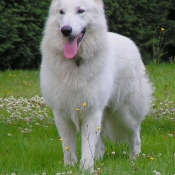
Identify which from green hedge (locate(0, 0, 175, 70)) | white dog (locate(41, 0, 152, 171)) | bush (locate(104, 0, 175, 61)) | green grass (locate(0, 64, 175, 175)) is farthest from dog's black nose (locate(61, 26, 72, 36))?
bush (locate(104, 0, 175, 61))

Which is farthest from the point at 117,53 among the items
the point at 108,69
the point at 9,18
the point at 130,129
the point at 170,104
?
the point at 9,18

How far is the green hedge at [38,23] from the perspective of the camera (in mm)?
14203

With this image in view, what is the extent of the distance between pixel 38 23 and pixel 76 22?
9632mm

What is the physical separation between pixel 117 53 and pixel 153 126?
1.65m

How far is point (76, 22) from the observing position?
531 centimetres

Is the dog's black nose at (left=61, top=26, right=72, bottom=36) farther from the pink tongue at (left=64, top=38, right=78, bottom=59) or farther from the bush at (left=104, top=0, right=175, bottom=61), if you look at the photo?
the bush at (left=104, top=0, right=175, bottom=61)

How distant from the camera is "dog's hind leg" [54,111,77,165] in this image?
5512 mm

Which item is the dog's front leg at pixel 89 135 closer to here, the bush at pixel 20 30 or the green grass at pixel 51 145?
the green grass at pixel 51 145

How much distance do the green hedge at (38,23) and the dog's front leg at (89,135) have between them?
8.80 m

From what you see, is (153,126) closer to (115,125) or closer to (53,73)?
(115,125)

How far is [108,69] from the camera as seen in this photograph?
567cm

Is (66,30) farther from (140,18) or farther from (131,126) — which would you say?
(140,18)

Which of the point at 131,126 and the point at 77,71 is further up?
the point at 77,71

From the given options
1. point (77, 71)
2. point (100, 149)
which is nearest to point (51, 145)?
point (100, 149)
